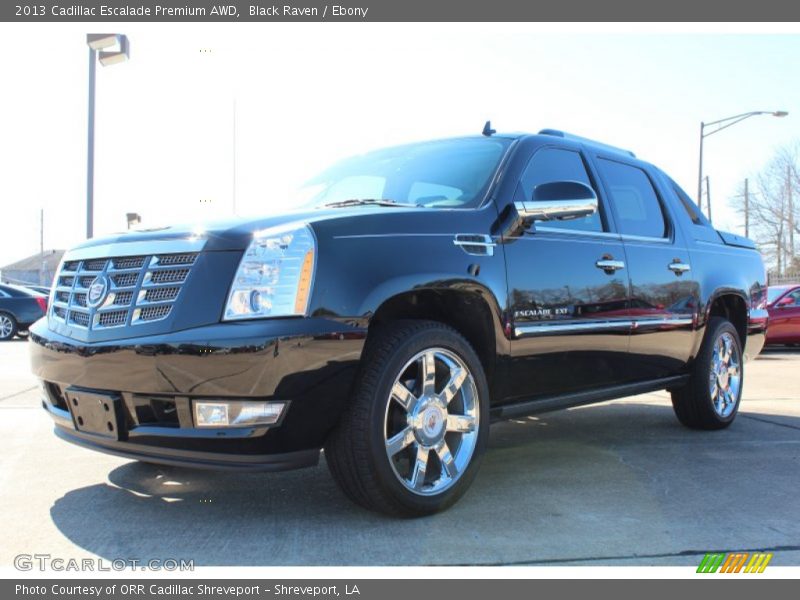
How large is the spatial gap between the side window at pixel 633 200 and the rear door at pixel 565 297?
22 centimetres

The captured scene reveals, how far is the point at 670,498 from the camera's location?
3.80m

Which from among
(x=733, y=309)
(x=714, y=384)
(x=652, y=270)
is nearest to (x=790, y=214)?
(x=733, y=309)

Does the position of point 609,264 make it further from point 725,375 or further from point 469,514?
point 725,375

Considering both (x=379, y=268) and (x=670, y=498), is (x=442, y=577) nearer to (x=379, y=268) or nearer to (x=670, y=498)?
(x=379, y=268)

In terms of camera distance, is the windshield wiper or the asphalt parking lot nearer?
the asphalt parking lot

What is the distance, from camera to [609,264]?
4.50 meters

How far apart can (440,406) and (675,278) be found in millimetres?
2492

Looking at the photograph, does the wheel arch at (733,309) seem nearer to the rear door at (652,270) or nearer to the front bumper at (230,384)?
the rear door at (652,270)

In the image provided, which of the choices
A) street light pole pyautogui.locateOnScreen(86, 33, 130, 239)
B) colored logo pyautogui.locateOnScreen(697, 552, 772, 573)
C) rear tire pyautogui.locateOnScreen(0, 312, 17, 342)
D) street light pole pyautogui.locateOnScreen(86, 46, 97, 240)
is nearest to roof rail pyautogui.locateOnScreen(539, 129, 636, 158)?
colored logo pyautogui.locateOnScreen(697, 552, 772, 573)

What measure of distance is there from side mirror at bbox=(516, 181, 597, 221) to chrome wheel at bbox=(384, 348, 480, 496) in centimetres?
92

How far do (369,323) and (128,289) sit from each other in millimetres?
1012

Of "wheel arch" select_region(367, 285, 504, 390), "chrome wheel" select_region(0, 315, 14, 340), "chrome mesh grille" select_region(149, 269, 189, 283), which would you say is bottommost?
A: "chrome wheel" select_region(0, 315, 14, 340)

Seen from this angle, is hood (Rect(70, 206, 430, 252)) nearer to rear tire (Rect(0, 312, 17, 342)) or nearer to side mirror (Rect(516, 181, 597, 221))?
side mirror (Rect(516, 181, 597, 221))

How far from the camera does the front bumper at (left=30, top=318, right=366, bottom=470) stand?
290cm
